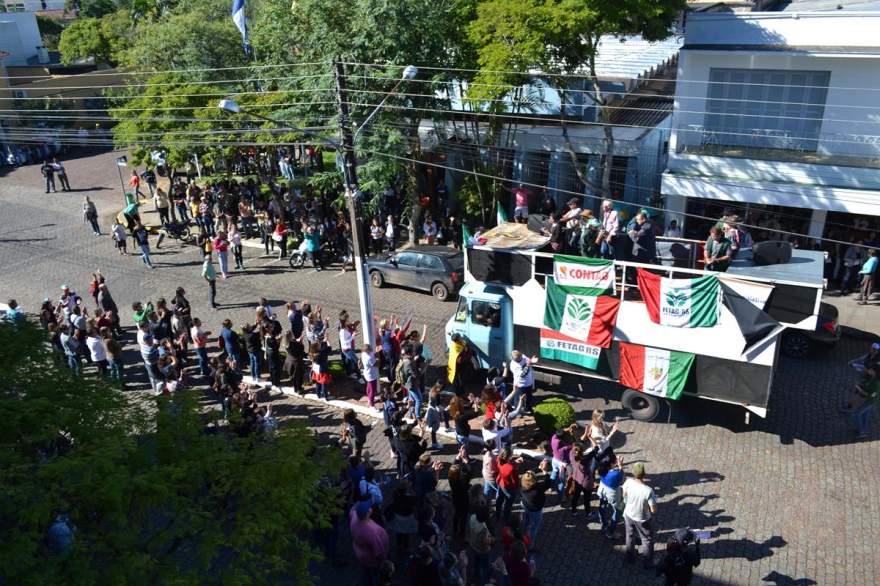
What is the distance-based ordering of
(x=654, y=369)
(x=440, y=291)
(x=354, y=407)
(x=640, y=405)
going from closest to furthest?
(x=654, y=369) → (x=640, y=405) → (x=354, y=407) → (x=440, y=291)

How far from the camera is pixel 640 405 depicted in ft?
46.0

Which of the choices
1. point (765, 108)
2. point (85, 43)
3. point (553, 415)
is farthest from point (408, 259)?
point (85, 43)

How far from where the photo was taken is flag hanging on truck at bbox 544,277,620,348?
13.5 meters

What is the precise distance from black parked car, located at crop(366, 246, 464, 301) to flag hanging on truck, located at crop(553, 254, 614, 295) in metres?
6.29

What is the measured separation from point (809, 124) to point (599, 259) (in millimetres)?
11090

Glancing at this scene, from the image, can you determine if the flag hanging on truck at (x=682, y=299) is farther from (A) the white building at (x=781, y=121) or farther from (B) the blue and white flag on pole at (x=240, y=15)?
(B) the blue and white flag on pole at (x=240, y=15)

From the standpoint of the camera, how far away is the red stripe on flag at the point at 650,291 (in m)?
12.9

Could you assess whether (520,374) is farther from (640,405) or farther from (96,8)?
(96,8)

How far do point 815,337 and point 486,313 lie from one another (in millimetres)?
7485

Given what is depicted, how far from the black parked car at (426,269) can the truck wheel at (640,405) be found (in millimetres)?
7159

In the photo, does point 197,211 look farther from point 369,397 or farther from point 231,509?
point 231,509

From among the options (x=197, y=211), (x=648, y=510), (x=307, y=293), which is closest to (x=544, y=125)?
(x=307, y=293)

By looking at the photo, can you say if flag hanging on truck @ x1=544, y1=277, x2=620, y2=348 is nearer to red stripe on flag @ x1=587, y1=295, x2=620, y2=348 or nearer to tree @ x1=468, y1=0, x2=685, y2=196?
red stripe on flag @ x1=587, y1=295, x2=620, y2=348

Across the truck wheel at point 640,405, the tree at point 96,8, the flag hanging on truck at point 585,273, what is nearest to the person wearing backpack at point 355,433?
the flag hanging on truck at point 585,273
